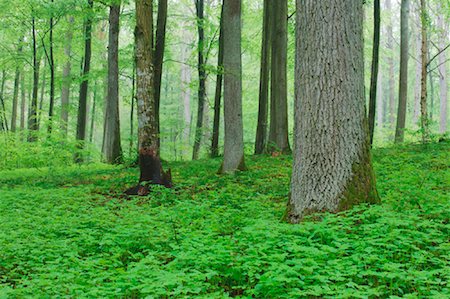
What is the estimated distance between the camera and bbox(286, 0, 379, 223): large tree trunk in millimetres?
5289

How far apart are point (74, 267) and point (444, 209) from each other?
4265 millimetres

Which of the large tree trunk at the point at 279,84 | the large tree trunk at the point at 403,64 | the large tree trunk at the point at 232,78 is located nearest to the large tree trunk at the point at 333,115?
the large tree trunk at the point at 232,78

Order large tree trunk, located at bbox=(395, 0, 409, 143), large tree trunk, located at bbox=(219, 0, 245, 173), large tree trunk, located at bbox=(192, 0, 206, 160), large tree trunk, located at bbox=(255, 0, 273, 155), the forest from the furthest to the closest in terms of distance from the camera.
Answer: large tree trunk, located at bbox=(192, 0, 206, 160), large tree trunk, located at bbox=(395, 0, 409, 143), large tree trunk, located at bbox=(255, 0, 273, 155), large tree trunk, located at bbox=(219, 0, 245, 173), the forest

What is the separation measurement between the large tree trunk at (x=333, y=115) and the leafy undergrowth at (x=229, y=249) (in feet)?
1.06

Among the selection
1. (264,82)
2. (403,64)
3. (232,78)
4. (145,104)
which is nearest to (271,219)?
(145,104)

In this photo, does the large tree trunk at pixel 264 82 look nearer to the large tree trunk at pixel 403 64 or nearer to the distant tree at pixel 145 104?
the large tree trunk at pixel 403 64

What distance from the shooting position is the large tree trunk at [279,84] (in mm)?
14641

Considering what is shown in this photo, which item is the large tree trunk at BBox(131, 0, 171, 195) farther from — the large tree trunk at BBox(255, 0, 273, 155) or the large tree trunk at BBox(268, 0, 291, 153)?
the large tree trunk at BBox(255, 0, 273, 155)

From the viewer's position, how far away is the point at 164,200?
780cm

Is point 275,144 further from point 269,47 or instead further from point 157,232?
point 157,232

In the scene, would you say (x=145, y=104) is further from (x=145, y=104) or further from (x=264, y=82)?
(x=264, y=82)

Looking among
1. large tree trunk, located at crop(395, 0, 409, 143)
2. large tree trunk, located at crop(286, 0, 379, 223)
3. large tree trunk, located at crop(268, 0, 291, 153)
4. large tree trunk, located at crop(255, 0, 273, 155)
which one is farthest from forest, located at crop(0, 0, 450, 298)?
large tree trunk, located at crop(395, 0, 409, 143)

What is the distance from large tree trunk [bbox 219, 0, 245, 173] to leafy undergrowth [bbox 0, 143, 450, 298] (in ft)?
8.66

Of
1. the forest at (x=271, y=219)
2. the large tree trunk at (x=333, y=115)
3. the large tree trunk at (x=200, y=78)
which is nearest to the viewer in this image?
the forest at (x=271, y=219)
